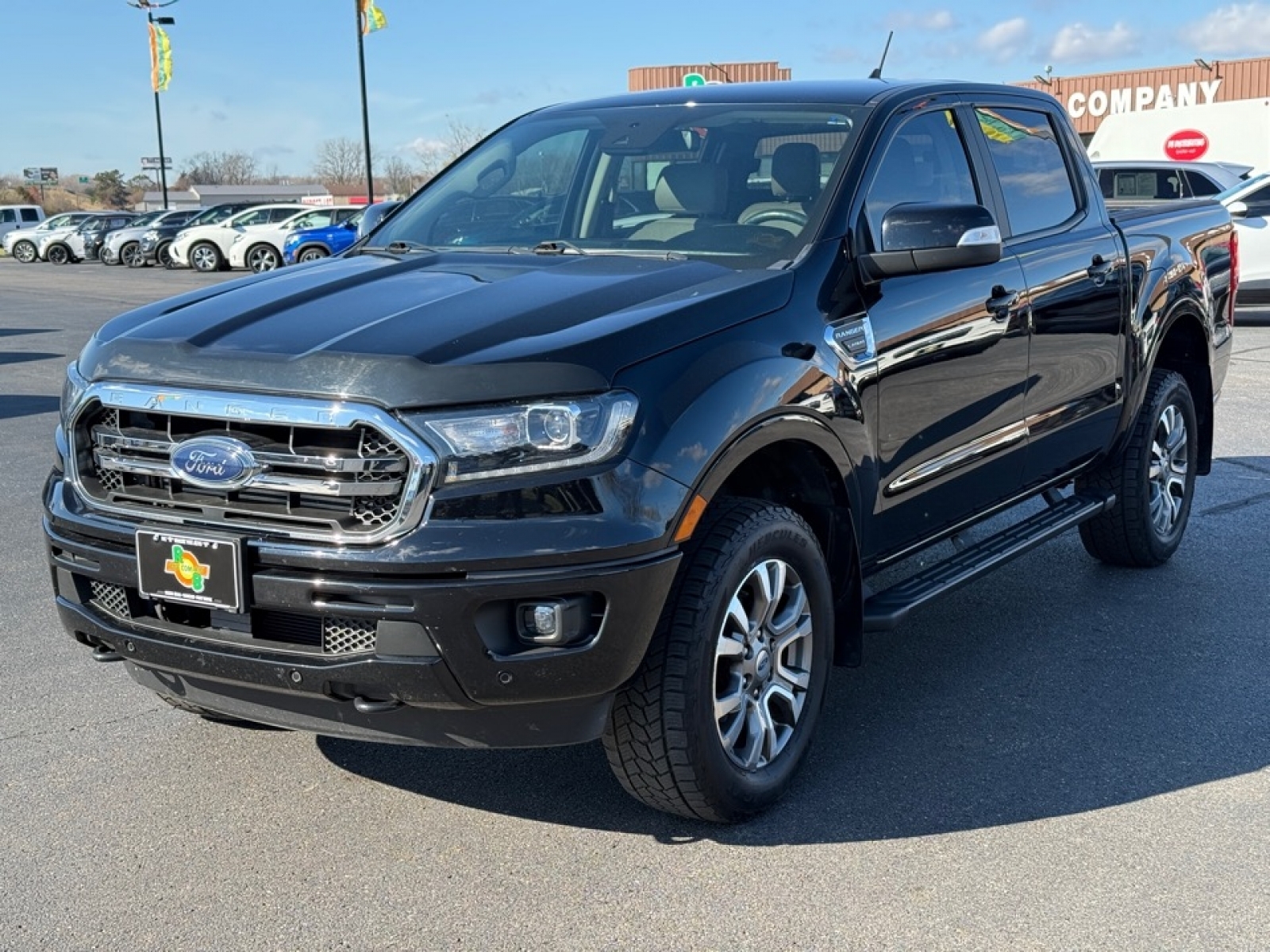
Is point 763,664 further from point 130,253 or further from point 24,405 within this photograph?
point 130,253

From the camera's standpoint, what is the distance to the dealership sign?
3394 cm

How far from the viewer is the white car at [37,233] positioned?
41.6m

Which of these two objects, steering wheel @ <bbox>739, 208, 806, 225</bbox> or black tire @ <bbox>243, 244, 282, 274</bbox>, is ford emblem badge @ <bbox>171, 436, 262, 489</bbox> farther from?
black tire @ <bbox>243, 244, 282, 274</bbox>

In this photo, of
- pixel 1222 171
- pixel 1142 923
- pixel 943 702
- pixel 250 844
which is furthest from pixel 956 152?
pixel 1222 171

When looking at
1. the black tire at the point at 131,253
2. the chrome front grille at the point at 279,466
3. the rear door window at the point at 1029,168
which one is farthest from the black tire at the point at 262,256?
the chrome front grille at the point at 279,466

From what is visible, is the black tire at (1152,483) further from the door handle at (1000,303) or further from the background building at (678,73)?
the background building at (678,73)

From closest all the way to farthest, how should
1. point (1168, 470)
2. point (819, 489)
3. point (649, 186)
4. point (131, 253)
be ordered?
point (819, 489) → point (649, 186) → point (1168, 470) → point (131, 253)

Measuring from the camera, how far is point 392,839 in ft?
11.7

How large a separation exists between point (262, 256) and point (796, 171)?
29629mm

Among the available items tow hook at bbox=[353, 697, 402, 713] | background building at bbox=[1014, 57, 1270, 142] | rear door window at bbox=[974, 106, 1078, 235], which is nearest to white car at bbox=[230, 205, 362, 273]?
background building at bbox=[1014, 57, 1270, 142]

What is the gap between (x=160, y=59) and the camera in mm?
45719

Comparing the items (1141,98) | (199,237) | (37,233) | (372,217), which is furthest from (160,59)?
(372,217)

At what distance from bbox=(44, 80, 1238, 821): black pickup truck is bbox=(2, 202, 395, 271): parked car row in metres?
21.0

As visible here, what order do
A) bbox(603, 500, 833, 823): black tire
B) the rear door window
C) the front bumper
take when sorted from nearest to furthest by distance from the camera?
1. the front bumper
2. bbox(603, 500, 833, 823): black tire
3. the rear door window
